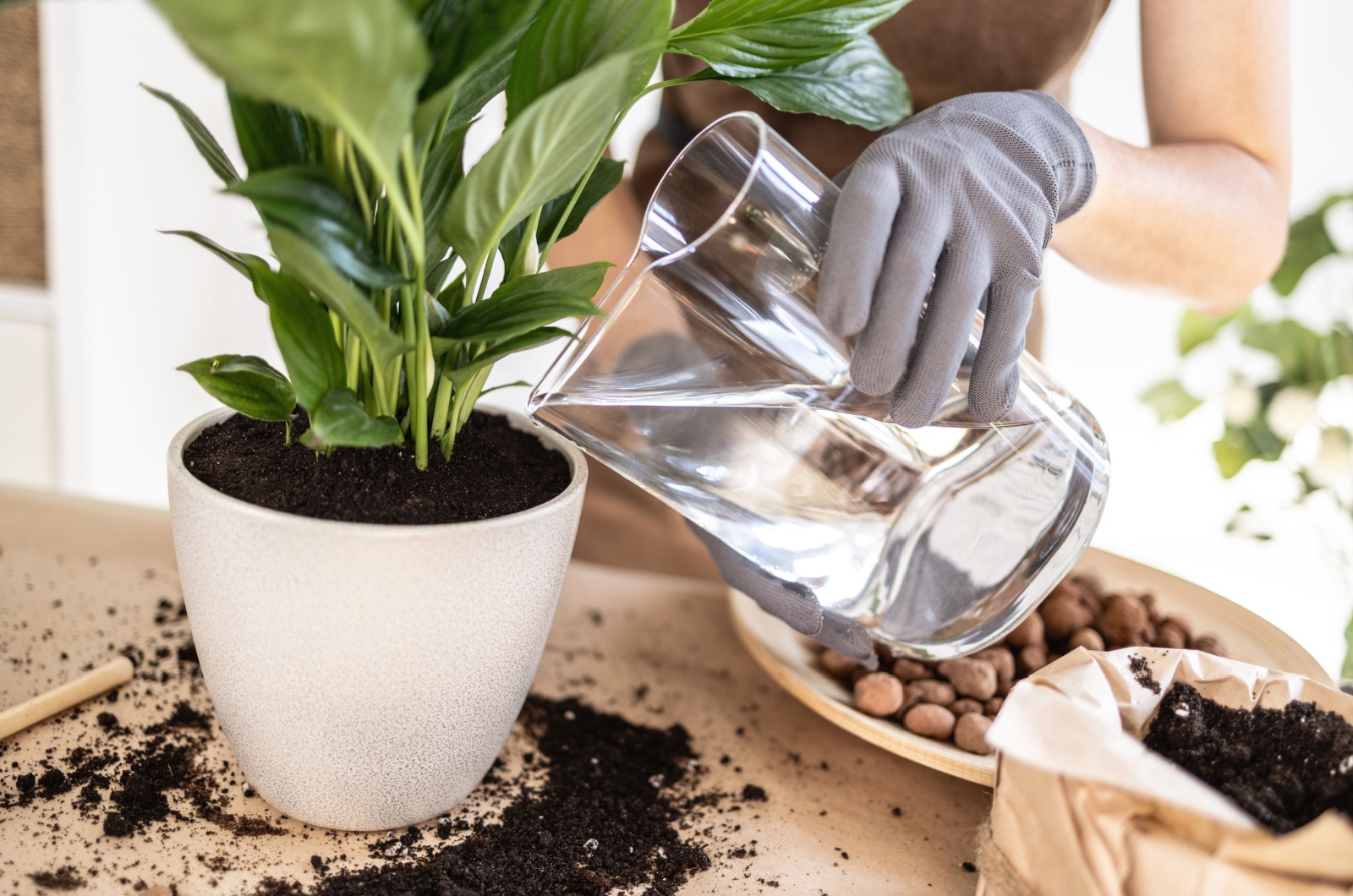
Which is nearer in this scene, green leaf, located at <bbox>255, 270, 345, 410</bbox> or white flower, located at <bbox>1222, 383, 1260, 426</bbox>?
green leaf, located at <bbox>255, 270, 345, 410</bbox>

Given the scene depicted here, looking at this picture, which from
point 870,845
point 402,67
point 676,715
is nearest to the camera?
point 402,67

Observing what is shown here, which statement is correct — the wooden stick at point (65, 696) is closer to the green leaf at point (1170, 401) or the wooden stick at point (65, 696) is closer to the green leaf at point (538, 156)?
the green leaf at point (538, 156)

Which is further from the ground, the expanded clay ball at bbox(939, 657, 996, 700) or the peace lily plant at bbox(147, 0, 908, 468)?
the peace lily plant at bbox(147, 0, 908, 468)

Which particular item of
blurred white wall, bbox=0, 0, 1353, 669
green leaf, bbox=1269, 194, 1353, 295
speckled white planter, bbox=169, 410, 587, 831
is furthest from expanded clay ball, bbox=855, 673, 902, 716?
green leaf, bbox=1269, 194, 1353, 295

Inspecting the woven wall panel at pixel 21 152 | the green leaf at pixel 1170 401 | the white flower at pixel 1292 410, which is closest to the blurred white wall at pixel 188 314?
the woven wall panel at pixel 21 152

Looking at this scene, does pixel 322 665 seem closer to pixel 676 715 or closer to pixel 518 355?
pixel 676 715

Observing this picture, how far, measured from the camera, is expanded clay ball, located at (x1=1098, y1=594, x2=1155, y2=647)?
28.4 inches

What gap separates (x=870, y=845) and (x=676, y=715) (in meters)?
0.17

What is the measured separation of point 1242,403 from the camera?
1493 millimetres

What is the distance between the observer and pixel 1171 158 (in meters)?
0.77

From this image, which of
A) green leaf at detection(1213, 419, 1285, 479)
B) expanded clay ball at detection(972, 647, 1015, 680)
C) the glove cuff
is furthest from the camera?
green leaf at detection(1213, 419, 1285, 479)

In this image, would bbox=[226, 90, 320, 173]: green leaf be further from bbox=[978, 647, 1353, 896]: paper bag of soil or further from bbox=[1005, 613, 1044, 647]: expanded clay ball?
bbox=[1005, 613, 1044, 647]: expanded clay ball

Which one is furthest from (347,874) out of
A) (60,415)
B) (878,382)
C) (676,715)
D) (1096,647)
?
(60,415)

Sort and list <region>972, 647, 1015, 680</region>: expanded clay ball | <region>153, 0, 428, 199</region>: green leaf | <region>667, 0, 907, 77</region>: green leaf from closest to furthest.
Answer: <region>153, 0, 428, 199</region>: green leaf
<region>667, 0, 907, 77</region>: green leaf
<region>972, 647, 1015, 680</region>: expanded clay ball
